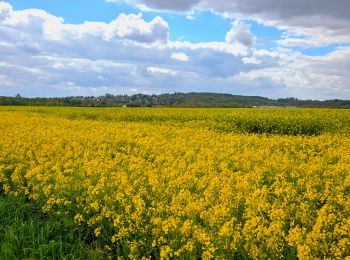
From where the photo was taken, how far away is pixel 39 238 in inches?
269

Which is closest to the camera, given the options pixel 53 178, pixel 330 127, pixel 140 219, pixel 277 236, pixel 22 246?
pixel 277 236

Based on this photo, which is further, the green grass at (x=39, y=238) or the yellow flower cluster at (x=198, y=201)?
the green grass at (x=39, y=238)

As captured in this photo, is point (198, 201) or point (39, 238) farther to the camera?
point (39, 238)

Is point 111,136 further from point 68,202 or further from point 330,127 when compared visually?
point 330,127

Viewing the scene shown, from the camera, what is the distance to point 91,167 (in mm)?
8883

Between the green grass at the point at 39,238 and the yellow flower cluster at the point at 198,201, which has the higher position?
the yellow flower cluster at the point at 198,201

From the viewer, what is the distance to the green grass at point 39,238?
635cm

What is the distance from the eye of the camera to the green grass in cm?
635

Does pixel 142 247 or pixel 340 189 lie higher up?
pixel 340 189

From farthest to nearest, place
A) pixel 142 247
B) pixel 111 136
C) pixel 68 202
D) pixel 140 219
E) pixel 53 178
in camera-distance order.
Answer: pixel 111 136, pixel 53 178, pixel 68 202, pixel 140 219, pixel 142 247

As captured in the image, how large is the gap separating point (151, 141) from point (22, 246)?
6.85 metres

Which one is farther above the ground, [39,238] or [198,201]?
[198,201]

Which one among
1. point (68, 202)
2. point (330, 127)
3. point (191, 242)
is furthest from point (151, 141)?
point (330, 127)

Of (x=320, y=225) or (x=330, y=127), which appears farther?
(x=330, y=127)
